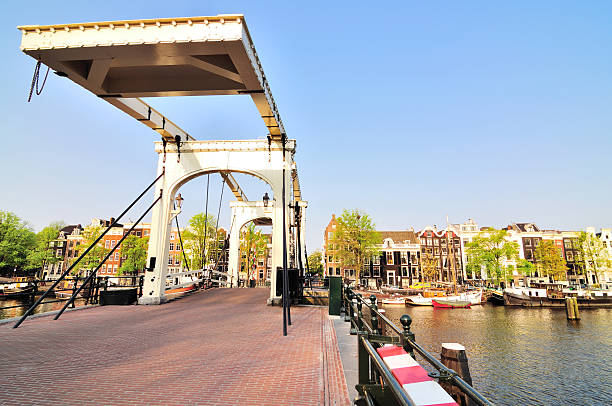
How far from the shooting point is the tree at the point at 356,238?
3938cm

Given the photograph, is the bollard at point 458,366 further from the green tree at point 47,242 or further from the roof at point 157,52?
the green tree at point 47,242

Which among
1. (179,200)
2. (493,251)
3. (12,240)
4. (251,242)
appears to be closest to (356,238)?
(251,242)

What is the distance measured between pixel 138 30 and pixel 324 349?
26.8ft

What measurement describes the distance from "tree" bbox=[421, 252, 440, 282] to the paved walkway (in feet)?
138

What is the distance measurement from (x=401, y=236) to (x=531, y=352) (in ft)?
125

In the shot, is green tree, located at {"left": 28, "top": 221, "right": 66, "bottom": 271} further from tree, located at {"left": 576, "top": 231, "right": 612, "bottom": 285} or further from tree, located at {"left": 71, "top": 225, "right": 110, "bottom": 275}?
tree, located at {"left": 576, "top": 231, "right": 612, "bottom": 285}

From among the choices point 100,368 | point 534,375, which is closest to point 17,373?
point 100,368

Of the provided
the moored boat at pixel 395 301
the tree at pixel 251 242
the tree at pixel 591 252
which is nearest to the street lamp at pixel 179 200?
the tree at pixel 251 242

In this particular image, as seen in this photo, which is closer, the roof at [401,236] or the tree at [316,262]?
the roof at [401,236]

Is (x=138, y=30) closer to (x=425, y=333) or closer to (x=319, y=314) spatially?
(x=319, y=314)

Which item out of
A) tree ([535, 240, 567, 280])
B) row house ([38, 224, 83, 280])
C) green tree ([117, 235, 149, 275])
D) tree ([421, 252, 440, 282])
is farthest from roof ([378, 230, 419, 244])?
row house ([38, 224, 83, 280])

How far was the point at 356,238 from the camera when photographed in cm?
3959

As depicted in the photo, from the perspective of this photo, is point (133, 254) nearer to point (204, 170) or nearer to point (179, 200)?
point (179, 200)

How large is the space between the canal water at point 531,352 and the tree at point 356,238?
44.1 ft
